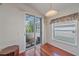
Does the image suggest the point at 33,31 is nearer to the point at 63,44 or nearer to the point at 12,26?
the point at 12,26

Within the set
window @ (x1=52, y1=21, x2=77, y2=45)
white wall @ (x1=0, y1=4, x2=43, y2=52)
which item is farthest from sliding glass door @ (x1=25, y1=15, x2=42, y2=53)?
window @ (x1=52, y1=21, x2=77, y2=45)

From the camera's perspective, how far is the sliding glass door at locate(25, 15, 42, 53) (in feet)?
4.00

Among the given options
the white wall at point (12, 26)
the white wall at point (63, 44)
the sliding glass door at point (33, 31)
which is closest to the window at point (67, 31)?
the white wall at point (63, 44)

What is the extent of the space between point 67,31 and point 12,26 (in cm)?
74

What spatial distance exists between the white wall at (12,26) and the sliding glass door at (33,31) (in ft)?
0.21

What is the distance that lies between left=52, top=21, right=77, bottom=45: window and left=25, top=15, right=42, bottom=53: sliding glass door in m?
0.25

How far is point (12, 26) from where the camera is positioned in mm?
1114

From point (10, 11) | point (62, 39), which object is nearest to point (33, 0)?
point (10, 11)

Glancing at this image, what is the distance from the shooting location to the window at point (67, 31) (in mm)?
1191

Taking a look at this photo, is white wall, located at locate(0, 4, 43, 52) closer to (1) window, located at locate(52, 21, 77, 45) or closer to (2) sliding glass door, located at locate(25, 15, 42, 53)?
(2) sliding glass door, located at locate(25, 15, 42, 53)

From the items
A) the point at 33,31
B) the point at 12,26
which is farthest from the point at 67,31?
the point at 12,26

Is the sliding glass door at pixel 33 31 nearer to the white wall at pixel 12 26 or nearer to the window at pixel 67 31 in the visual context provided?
the white wall at pixel 12 26

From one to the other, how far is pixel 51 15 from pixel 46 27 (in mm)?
183

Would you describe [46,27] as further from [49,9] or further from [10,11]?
[10,11]
